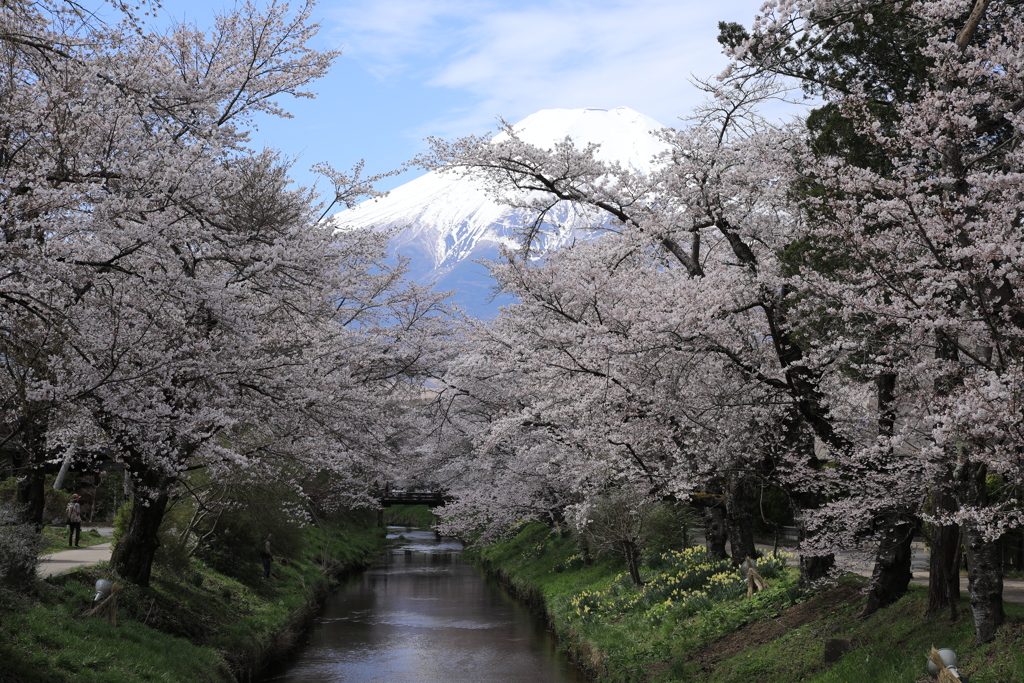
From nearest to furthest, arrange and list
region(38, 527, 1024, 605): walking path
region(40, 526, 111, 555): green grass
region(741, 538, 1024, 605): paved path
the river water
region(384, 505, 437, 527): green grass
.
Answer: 1. region(741, 538, 1024, 605): paved path
2. region(38, 527, 1024, 605): walking path
3. the river water
4. region(40, 526, 111, 555): green grass
5. region(384, 505, 437, 527): green grass

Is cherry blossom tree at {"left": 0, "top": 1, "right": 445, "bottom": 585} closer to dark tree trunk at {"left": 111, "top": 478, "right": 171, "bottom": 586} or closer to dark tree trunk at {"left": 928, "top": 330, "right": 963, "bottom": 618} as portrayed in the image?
dark tree trunk at {"left": 111, "top": 478, "right": 171, "bottom": 586}

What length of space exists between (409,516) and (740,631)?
161 feet

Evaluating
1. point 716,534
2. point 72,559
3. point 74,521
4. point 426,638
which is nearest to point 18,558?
point 72,559

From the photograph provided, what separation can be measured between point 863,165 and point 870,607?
5.48 metres

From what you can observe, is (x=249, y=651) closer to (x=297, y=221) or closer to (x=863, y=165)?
(x=297, y=221)

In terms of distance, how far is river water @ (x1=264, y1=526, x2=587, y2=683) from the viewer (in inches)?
603

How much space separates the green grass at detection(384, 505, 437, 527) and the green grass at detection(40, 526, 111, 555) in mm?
37002

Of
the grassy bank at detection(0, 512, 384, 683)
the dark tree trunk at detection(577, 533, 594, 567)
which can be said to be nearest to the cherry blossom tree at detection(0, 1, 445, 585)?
the grassy bank at detection(0, 512, 384, 683)

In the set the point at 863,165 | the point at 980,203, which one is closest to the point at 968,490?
the point at 980,203

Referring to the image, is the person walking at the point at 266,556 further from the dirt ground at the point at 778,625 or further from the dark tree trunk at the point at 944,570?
the dark tree trunk at the point at 944,570

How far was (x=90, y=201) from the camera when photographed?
30.1 ft

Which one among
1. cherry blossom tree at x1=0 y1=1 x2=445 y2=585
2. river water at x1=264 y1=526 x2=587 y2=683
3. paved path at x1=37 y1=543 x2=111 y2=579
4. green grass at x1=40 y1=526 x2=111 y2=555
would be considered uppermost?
cherry blossom tree at x1=0 y1=1 x2=445 y2=585

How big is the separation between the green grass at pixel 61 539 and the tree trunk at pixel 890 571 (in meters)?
15.5

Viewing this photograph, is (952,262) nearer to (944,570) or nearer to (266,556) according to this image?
(944,570)
